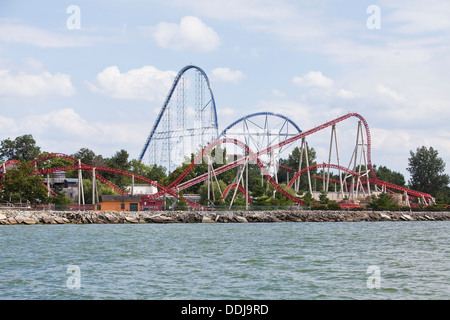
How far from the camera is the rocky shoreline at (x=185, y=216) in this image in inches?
2025

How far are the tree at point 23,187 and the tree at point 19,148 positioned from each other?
45613 mm

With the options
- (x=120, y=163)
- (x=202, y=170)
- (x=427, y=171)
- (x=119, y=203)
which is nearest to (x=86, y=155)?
(x=120, y=163)

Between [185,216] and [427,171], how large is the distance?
6644 cm

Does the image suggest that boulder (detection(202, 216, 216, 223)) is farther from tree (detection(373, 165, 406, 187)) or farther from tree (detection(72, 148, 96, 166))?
tree (detection(373, 165, 406, 187))

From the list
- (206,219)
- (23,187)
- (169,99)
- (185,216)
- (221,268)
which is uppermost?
(169,99)

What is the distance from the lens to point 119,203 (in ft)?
206

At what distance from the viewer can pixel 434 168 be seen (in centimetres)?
10919

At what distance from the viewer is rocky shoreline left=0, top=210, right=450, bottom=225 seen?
51438mm

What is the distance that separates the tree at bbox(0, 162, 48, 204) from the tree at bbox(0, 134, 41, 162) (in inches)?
1796

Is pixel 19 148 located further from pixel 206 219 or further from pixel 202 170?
pixel 206 219

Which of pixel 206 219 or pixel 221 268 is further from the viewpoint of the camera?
pixel 206 219

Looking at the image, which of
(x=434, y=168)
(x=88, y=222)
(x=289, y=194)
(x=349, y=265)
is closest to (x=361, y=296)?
(x=349, y=265)
